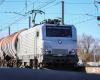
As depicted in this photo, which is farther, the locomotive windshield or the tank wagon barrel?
the tank wagon barrel

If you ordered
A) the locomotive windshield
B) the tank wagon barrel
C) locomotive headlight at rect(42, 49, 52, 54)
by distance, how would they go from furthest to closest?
1. the tank wagon barrel
2. the locomotive windshield
3. locomotive headlight at rect(42, 49, 52, 54)

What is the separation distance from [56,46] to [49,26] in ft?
5.49

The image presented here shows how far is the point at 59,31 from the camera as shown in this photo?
1028 inches

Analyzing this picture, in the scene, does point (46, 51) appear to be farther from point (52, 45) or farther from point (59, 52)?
point (59, 52)

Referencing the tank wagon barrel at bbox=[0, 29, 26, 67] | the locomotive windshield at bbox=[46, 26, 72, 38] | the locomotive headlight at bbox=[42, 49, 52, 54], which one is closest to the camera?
the locomotive headlight at bbox=[42, 49, 52, 54]

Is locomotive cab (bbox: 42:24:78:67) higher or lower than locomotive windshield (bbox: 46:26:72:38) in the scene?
lower

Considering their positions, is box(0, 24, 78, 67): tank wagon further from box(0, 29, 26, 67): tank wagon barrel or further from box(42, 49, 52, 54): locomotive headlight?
box(0, 29, 26, 67): tank wagon barrel

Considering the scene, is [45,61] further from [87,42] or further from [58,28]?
[87,42]

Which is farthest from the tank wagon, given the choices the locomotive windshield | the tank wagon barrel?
the tank wagon barrel

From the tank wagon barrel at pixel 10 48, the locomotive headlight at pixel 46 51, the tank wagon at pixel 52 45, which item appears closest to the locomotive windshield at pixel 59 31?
the tank wagon at pixel 52 45

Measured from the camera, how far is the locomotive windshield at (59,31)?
25.9m

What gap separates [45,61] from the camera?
24.8 metres

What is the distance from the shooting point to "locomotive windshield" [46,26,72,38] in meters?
25.9

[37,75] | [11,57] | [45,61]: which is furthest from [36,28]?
[37,75]
